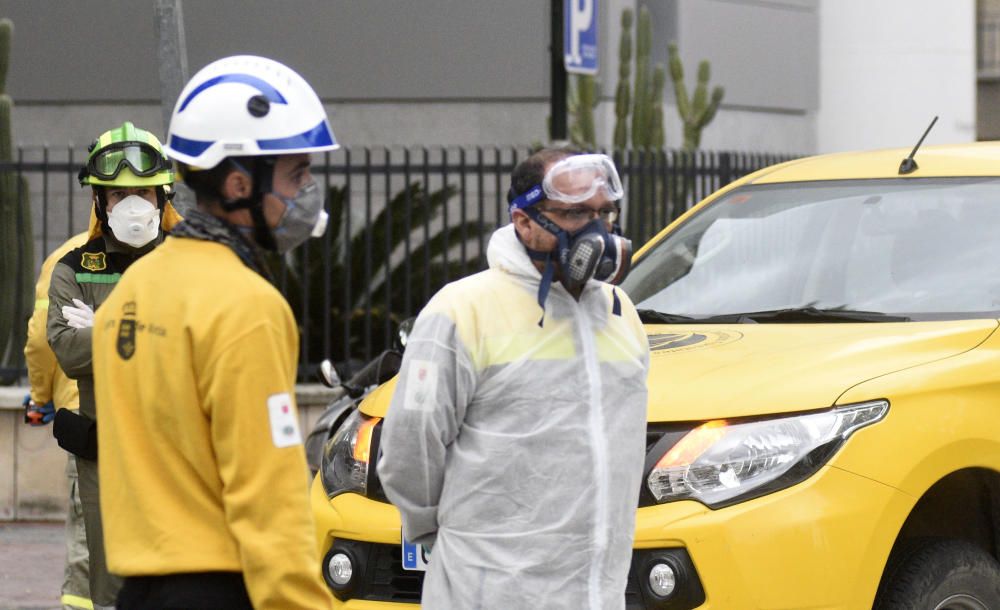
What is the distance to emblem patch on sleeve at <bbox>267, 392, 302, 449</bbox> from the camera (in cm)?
273

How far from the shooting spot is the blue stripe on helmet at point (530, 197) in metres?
3.54

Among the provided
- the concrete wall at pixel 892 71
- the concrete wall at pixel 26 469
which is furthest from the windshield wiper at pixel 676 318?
the concrete wall at pixel 892 71

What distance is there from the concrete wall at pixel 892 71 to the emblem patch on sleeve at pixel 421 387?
15053mm

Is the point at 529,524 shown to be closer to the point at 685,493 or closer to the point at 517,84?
the point at 685,493

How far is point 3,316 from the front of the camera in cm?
974

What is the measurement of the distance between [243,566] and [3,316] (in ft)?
24.5

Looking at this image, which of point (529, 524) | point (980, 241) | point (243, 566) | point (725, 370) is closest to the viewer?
point (243, 566)

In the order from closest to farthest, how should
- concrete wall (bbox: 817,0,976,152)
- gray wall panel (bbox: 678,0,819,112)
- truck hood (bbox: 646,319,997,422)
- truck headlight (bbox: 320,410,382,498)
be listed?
truck hood (bbox: 646,319,997,422) → truck headlight (bbox: 320,410,382,498) → gray wall panel (bbox: 678,0,819,112) → concrete wall (bbox: 817,0,976,152)

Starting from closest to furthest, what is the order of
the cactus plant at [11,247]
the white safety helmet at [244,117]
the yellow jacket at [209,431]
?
the yellow jacket at [209,431] < the white safety helmet at [244,117] < the cactus plant at [11,247]

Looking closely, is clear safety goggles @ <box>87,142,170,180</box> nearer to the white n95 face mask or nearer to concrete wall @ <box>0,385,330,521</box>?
the white n95 face mask

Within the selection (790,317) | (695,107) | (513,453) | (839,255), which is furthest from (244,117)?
(695,107)

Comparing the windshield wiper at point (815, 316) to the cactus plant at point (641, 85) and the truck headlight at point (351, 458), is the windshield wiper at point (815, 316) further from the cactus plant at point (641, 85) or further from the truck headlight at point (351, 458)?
the cactus plant at point (641, 85)

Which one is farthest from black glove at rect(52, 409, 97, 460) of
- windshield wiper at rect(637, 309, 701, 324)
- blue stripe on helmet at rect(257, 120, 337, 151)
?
blue stripe on helmet at rect(257, 120, 337, 151)

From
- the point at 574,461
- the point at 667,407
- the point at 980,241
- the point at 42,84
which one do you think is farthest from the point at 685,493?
the point at 42,84
